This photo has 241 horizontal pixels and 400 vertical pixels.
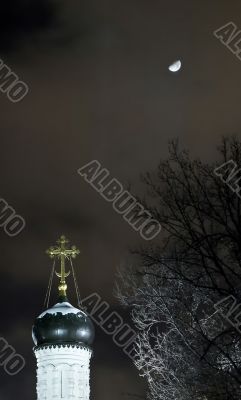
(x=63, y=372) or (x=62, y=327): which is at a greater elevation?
(x=62, y=327)

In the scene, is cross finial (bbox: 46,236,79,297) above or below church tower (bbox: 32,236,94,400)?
above

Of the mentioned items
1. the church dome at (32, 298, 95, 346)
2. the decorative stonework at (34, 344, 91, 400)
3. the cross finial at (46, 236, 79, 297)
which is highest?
the cross finial at (46, 236, 79, 297)

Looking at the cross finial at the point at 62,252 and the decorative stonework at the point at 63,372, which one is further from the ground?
the cross finial at the point at 62,252

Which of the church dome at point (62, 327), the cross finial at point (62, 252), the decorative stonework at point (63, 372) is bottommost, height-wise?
the decorative stonework at point (63, 372)

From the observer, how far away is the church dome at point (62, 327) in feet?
133

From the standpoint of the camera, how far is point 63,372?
40.8 meters

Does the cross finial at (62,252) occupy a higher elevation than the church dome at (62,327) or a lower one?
higher

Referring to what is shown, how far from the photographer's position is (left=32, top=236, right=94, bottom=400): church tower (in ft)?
133

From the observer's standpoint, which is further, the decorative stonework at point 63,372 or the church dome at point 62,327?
the decorative stonework at point 63,372

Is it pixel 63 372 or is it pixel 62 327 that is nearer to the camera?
pixel 62 327

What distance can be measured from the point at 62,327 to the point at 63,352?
1167 millimetres

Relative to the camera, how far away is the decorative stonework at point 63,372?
4072 cm

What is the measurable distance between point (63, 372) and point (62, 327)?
2.09m

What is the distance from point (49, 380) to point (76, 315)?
3193 millimetres
